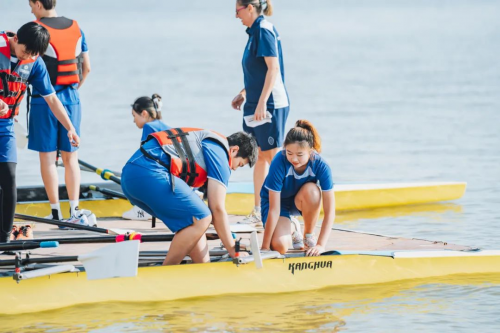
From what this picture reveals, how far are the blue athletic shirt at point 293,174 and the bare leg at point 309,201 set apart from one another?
0.06 m

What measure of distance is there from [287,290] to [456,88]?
1813 cm

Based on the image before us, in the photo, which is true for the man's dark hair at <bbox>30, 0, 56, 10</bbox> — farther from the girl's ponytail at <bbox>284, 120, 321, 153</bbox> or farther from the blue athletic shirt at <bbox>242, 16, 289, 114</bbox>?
the girl's ponytail at <bbox>284, 120, 321, 153</bbox>

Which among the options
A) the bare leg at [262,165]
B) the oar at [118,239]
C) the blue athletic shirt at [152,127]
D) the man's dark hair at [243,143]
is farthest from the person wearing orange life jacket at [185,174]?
the bare leg at [262,165]

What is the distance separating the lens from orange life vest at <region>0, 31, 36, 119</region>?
6.49 metres

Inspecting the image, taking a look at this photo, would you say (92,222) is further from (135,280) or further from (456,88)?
(456,88)

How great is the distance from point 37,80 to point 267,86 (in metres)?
2.03

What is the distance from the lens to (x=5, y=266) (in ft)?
21.5

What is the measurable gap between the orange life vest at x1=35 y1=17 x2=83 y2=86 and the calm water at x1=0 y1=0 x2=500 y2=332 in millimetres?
2307

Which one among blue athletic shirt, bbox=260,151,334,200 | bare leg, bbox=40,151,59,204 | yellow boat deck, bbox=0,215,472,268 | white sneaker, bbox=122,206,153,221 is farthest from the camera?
white sneaker, bbox=122,206,153,221

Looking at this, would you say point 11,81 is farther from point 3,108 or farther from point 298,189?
point 298,189

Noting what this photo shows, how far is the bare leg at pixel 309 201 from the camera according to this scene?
700cm

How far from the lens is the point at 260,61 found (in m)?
8.25

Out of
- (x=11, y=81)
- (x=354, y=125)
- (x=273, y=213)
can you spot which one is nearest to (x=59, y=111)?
(x=11, y=81)

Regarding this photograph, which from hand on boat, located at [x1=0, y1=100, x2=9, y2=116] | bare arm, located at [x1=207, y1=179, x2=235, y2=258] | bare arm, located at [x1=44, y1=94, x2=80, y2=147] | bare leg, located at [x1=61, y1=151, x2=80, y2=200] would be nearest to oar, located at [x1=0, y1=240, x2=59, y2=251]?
hand on boat, located at [x1=0, y1=100, x2=9, y2=116]
